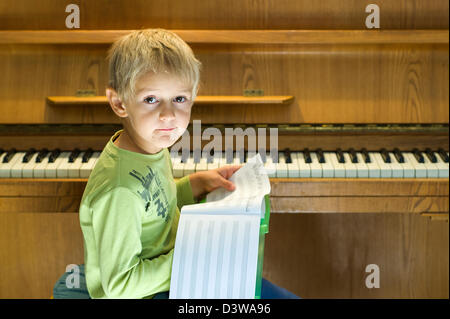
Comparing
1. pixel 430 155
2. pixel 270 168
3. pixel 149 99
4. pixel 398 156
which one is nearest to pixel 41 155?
pixel 270 168

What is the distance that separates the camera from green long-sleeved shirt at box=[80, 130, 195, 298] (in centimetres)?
101

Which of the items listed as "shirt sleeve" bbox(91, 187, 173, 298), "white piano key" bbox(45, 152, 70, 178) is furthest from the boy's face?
"white piano key" bbox(45, 152, 70, 178)

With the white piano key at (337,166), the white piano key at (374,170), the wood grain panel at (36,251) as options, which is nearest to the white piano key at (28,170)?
the wood grain panel at (36,251)

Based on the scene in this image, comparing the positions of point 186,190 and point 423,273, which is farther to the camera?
point 423,273

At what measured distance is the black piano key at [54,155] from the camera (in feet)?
6.18

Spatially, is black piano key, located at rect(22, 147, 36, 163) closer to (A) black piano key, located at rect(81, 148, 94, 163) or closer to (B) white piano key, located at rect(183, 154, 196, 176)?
(A) black piano key, located at rect(81, 148, 94, 163)

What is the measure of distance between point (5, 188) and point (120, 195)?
1.00 metres

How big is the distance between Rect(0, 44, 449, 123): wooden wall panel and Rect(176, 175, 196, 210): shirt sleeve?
0.59m

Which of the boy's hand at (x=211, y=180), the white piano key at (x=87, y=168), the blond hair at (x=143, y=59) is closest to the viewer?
the blond hair at (x=143, y=59)

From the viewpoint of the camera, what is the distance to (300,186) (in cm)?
187

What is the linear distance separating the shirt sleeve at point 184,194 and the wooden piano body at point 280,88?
1.57 feet

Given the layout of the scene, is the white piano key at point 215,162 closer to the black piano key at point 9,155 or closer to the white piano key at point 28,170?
the white piano key at point 28,170

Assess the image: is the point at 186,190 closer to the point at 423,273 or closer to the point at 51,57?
the point at 51,57

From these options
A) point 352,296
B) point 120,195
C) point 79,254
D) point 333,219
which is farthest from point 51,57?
point 352,296
